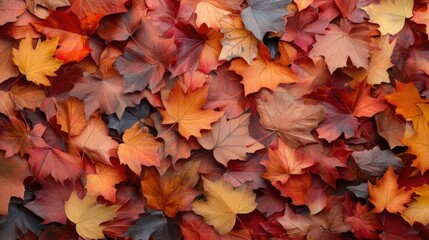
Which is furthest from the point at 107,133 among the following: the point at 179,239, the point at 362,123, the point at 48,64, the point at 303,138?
the point at 362,123

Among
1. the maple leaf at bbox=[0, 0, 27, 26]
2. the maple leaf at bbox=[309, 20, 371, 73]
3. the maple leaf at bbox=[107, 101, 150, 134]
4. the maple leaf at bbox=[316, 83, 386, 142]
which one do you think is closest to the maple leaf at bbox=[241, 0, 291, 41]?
the maple leaf at bbox=[309, 20, 371, 73]

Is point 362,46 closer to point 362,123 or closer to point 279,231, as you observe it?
point 362,123

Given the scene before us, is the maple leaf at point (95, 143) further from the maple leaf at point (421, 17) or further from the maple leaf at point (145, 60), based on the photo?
the maple leaf at point (421, 17)

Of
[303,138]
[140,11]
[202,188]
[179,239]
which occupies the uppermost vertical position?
[140,11]

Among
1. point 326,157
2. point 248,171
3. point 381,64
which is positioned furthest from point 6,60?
point 381,64

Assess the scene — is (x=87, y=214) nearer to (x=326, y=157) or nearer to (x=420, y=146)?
(x=326, y=157)

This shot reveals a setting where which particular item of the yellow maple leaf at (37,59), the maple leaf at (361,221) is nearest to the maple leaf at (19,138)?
the yellow maple leaf at (37,59)

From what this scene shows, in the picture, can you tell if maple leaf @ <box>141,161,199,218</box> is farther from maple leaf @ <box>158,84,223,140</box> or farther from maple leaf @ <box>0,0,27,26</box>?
maple leaf @ <box>0,0,27,26</box>
